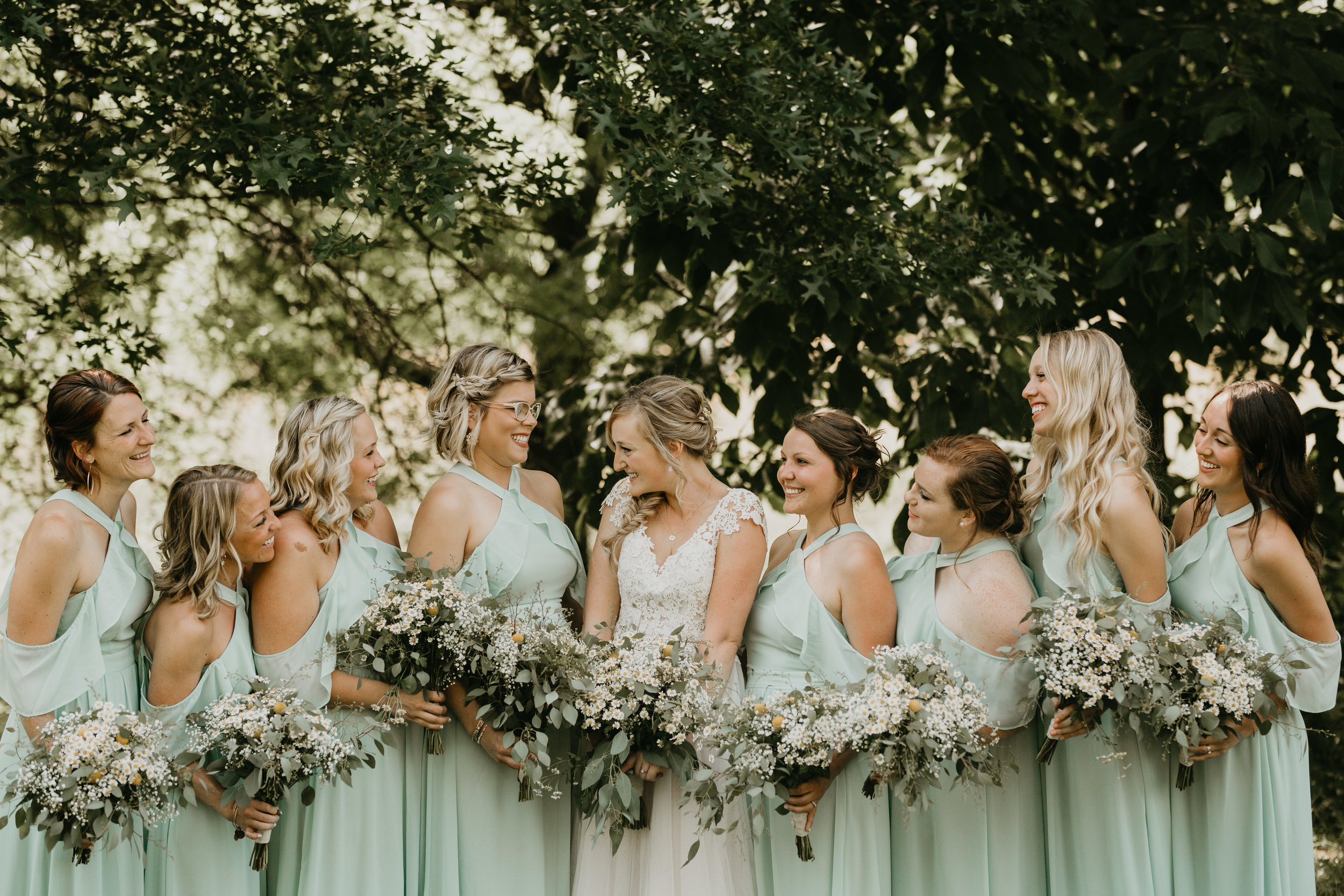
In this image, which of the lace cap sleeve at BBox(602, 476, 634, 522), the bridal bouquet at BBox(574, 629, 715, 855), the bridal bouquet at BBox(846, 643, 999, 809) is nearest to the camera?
the bridal bouquet at BBox(846, 643, 999, 809)

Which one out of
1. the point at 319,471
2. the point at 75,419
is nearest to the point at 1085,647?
the point at 319,471

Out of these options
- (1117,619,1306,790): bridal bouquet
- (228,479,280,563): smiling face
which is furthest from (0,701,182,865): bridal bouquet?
(1117,619,1306,790): bridal bouquet

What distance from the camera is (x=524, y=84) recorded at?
827 centimetres

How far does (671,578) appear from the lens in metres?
5.06

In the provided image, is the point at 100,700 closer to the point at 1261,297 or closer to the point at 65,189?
the point at 65,189

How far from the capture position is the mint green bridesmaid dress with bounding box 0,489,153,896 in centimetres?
443

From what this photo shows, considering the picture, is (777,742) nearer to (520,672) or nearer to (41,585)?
(520,672)

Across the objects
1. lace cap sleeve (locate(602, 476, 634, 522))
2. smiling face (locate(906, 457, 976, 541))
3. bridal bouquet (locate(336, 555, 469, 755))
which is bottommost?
bridal bouquet (locate(336, 555, 469, 755))

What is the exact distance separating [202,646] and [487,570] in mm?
1198

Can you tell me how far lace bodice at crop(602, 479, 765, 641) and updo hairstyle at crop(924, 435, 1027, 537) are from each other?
2.75 feet

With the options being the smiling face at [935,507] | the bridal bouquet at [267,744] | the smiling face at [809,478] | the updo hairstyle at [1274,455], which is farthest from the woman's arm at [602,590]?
the updo hairstyle at [1274,455]

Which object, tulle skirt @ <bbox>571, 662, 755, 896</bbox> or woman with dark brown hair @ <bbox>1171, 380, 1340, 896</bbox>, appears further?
tulle skirt @ <bbox>571, 662, 755, 896</bbox>

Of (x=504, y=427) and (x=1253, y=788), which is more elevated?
(x=504, y=427)

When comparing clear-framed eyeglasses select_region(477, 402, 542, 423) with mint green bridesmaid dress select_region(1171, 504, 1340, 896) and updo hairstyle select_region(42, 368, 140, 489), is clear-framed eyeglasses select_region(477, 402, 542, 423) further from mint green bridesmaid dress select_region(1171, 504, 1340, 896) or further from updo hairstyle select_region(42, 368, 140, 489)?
mint green bridesmaid dress select_region(1171, 504, 1340, 896)
